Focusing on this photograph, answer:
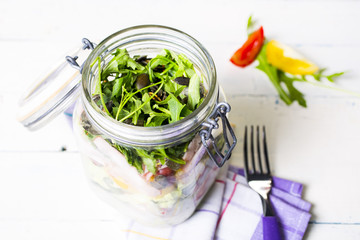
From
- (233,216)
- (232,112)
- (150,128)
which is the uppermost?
(150,128)

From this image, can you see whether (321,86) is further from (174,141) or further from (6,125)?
(6,125)

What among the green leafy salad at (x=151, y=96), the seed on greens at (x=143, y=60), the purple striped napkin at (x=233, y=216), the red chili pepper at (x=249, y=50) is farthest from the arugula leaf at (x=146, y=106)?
the red chili pepper at (x=249, y=50)

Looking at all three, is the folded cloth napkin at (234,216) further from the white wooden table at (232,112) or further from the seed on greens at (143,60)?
the seed on greens at (143,60)

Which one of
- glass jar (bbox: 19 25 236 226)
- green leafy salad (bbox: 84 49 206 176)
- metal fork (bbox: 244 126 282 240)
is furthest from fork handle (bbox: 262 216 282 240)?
green leafy salad (bbox: 84 49 206 176)

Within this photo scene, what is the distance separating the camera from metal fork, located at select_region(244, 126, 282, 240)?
934 mm

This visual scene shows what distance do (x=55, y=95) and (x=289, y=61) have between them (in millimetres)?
616

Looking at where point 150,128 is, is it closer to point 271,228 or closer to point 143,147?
point 143,147

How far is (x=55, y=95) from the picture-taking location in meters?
0.85

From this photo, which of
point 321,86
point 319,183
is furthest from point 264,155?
point 321,86

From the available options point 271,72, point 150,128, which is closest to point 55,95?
point 150,128

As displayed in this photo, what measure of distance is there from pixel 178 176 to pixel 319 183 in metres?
0.40

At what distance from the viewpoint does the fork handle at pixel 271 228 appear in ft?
3.03

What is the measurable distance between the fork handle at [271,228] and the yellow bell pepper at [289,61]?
42cm

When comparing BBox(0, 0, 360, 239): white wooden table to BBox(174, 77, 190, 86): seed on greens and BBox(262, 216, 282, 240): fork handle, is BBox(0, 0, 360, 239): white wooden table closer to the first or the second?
BBox(262, 216, 282, 240): fork handle
